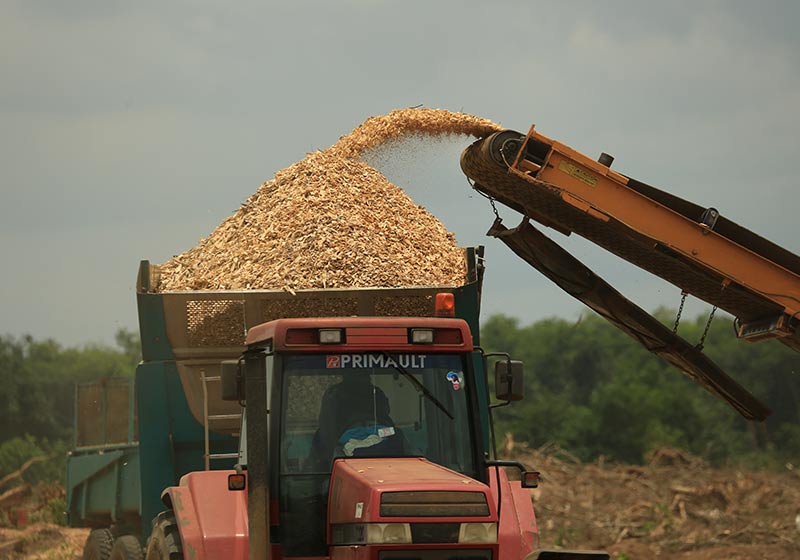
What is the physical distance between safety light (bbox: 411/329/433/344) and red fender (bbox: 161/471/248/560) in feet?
4.73

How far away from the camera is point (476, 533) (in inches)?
255

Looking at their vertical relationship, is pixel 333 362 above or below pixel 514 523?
above

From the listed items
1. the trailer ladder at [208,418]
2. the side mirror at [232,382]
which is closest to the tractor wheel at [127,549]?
the trailer ladder at [208,418]

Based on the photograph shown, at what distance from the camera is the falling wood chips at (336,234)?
9.47 m

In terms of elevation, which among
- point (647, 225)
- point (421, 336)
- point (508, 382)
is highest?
point (647, 225)

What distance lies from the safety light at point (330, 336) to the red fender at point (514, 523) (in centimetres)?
127

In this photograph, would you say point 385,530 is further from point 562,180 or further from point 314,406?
point 562,180

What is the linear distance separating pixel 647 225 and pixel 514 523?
278 centimetres

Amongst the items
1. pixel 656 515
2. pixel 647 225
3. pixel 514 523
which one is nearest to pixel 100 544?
pixel 514 523

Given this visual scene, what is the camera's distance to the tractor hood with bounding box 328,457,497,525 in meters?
6.41

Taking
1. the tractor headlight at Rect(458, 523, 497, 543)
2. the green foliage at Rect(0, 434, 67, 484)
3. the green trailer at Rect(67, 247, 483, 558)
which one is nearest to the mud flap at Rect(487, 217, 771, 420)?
the green trailer at Rect(67, 247, 483, 558)

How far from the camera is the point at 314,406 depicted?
283 inches

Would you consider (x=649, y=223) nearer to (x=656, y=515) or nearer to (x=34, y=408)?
(x=656, y=515)

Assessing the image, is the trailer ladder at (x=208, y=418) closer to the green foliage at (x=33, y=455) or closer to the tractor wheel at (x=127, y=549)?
the tractor wheel at (x=127, y=549)
